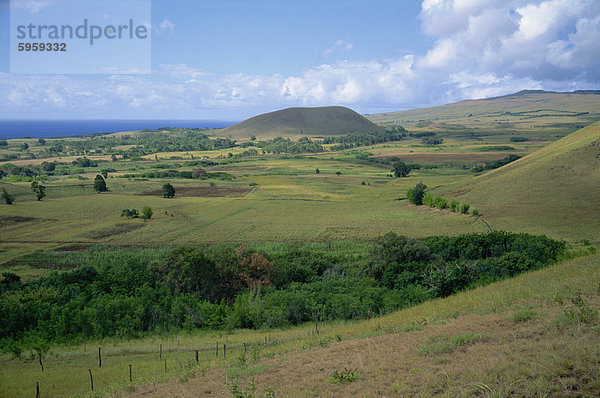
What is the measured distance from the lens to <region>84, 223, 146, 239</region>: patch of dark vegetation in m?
59.1

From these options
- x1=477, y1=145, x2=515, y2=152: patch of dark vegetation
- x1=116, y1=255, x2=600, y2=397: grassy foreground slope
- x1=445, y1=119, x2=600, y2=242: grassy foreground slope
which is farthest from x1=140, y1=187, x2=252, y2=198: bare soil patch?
x1=477, y1=145, x2=515, y2=152: patch of dark vegetation

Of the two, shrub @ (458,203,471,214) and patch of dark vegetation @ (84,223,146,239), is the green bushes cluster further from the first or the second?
patch of dark vegetation @ (84,223,146,239)

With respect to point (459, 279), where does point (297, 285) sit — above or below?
below

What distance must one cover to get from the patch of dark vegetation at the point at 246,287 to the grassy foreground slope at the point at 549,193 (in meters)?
15.9

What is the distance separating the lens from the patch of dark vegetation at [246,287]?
87.0 feet

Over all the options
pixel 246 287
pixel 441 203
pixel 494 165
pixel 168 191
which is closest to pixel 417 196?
pixel 441 203

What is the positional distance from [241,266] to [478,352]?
27.1 m

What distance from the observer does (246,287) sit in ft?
118

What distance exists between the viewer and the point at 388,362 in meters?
12.3

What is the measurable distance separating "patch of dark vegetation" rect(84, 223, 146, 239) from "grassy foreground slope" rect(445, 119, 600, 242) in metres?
52.6

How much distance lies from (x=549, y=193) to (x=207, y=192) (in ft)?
229

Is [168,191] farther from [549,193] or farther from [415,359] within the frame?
[415,359]

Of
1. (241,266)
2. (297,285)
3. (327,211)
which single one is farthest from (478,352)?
(327,211)

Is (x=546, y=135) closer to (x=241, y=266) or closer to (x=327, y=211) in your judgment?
(x=327, y=211)
